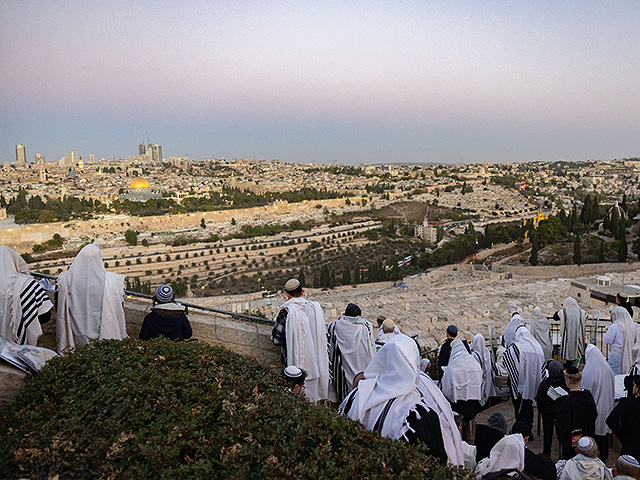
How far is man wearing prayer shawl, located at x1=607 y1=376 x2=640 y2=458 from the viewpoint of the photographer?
2.29 meters

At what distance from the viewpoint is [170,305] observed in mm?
2646

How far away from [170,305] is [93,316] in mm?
536

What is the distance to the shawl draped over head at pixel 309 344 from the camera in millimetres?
2637

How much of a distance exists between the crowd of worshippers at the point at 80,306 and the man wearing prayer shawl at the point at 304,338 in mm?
582

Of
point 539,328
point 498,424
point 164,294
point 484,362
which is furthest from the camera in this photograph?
point 539,328

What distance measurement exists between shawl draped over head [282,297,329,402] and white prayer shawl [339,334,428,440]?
0.81 metres

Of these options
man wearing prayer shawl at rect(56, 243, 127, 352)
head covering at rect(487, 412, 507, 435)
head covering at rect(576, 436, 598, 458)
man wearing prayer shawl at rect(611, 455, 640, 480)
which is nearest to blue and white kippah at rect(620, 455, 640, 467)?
man wearing prayer shawl at rect(611, 455, 640, 480)

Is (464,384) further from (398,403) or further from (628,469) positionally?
(398,403)

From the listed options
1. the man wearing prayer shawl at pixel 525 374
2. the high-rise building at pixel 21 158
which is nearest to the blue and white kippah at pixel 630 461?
the man wearing prayer shawl at pixel 525 374

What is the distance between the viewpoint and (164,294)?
2.64m

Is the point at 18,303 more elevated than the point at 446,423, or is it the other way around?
the point at 18,303

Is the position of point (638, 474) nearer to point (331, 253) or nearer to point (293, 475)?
point (293, 475)

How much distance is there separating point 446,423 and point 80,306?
2.23 metres

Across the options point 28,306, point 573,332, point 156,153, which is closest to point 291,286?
point 28,306
